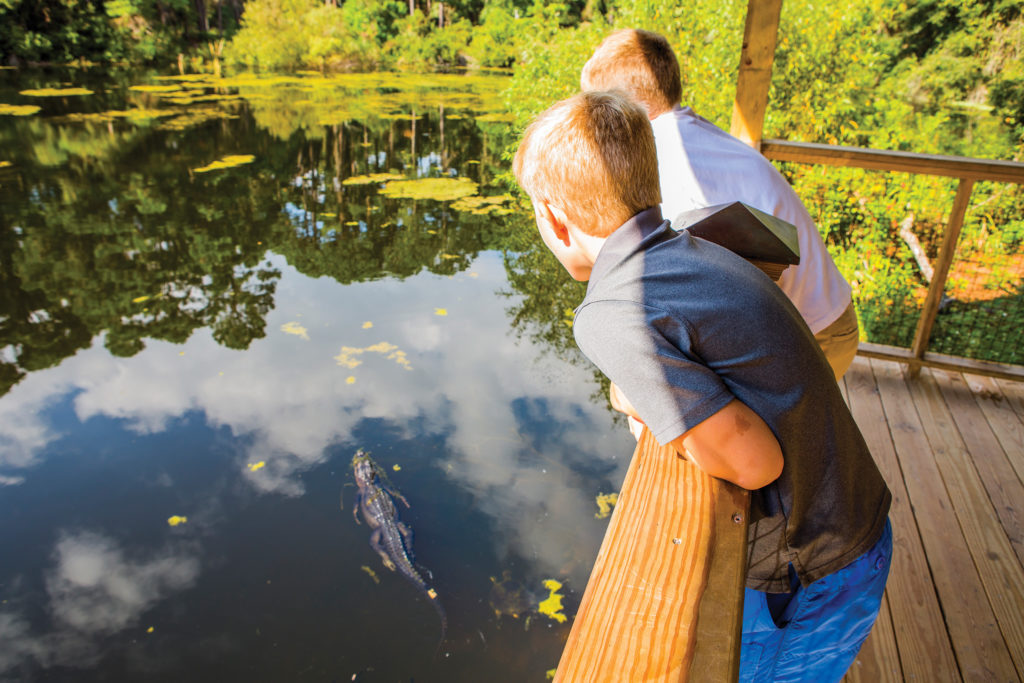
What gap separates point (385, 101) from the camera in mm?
15555

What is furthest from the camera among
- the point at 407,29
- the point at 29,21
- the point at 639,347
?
the point at 407,29

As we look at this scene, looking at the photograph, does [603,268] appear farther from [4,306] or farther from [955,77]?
[955,77]

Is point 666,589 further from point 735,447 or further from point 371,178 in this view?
point 371,178

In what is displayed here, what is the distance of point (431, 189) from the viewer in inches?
367

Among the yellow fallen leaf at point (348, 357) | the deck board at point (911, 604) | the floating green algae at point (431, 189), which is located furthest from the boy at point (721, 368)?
the floating green algae at point (431, 189)

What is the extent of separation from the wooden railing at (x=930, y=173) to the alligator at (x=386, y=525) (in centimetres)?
240

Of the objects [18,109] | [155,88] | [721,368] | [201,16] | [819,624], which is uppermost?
[201,16]

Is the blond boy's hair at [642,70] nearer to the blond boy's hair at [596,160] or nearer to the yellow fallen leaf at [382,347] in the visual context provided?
the blond boy's hair at [596,160]

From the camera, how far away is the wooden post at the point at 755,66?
231cm

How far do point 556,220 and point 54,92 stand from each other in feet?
62.6

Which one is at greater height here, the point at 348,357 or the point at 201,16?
the point at 201,16

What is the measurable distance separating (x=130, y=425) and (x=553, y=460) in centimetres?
293

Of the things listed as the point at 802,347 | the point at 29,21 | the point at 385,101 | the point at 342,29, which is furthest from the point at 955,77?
the point at 29,21

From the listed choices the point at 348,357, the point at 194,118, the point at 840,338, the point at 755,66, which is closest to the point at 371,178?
the point at 348,357
